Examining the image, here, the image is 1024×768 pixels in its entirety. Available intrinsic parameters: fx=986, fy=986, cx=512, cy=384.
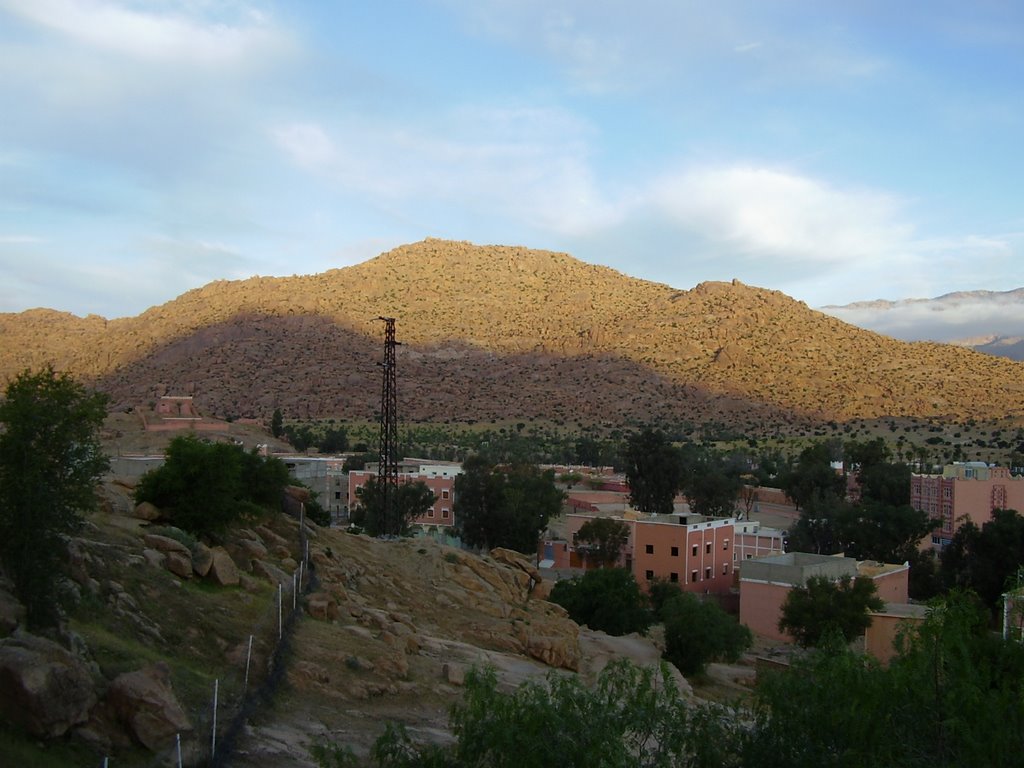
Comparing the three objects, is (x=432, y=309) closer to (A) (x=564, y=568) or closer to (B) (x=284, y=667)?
(A) (x=564, y=568)

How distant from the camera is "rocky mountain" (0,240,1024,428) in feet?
382

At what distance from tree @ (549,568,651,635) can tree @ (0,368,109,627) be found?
20.3 metres

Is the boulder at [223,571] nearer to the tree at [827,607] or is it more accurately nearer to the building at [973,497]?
the tree at [827,607]

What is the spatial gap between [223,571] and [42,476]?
588 cm

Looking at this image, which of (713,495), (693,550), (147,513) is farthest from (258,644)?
(713,495)

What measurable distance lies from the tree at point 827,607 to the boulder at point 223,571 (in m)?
20.2

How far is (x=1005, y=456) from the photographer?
8188cm

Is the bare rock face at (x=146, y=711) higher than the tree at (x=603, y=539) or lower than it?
higher

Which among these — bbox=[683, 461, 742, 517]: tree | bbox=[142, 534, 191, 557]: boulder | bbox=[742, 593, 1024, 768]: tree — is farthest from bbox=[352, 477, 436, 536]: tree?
bbox=[742, 593, 1024, 768]: tree

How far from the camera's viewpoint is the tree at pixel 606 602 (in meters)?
31.4

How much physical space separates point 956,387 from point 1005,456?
38.0 metres

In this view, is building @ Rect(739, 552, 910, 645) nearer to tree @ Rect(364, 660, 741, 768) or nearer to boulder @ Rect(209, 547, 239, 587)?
boulder @ Rect(209, 547, 239, 587)

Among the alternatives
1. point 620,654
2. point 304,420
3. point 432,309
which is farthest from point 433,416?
point 620,654

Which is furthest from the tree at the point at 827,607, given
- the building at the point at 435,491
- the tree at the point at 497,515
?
the building at the point at 435,491
